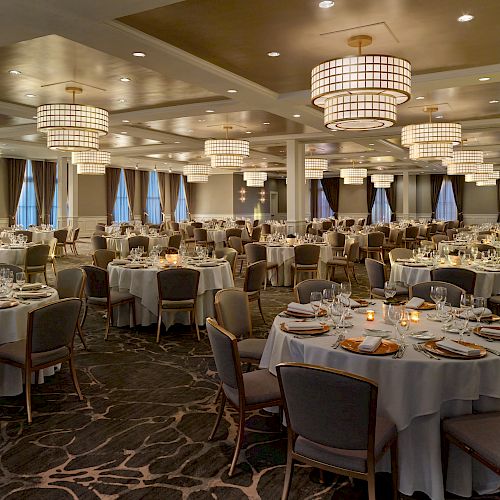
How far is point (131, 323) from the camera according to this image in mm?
7316

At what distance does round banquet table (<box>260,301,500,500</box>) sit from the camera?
10.3 feet

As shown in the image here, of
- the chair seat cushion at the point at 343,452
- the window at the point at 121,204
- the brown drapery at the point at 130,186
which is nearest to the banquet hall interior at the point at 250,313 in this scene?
the chair seat cushion at the point at 343,452

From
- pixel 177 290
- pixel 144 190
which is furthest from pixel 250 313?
pixel 144 190

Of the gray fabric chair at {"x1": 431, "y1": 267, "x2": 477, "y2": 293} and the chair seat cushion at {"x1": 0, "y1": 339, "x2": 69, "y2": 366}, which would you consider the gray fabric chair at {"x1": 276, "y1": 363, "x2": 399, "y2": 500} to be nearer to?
the chair seat cushion at {"x1": 0, "y1": 339, "x2": 69, "y2": 366}

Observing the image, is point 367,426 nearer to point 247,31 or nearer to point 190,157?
point 247,31

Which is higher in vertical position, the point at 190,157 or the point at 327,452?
the point at 190,157

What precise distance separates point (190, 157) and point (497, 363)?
57.8 feet

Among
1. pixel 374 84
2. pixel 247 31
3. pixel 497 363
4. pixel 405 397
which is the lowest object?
pixel 405 397

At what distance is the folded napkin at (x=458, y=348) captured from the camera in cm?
320

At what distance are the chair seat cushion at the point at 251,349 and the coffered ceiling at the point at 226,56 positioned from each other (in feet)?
9.98

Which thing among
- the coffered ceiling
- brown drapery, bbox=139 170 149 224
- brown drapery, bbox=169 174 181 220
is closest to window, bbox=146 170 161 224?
brown drapery, bbox=139 170 149 224

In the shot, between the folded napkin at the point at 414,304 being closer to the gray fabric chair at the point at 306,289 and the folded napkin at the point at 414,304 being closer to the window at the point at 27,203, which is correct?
the gray fabric chair at the point at 306,289

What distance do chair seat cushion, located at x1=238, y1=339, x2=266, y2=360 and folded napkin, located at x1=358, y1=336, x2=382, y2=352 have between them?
3.92ft

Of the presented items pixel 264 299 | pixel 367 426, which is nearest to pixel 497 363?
pixel 367 426
